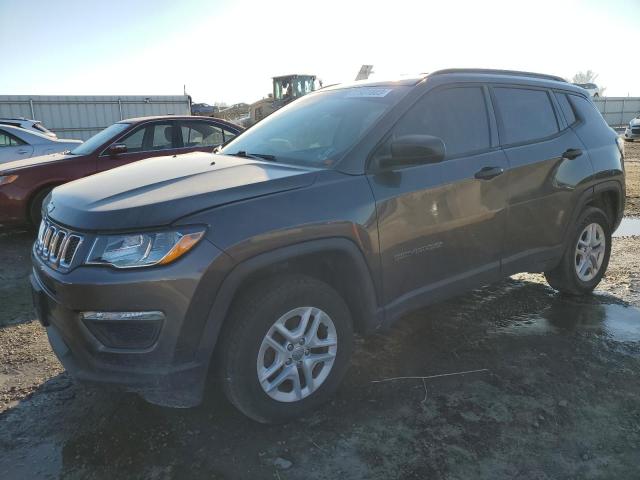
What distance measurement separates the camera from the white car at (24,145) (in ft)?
29.4

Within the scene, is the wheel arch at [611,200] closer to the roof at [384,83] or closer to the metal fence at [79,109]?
the roof at [384,83]

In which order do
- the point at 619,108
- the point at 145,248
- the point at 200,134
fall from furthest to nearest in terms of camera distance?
the point at 619,108 → the point at 200,134 → the point at 145,248

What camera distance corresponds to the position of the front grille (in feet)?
7.86

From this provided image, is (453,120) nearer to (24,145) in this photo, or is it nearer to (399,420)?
(399,420)

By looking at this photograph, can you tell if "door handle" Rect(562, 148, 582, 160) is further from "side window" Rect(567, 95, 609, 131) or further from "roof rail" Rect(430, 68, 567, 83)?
"roof rail" Rect(430, 68, 567, 83)

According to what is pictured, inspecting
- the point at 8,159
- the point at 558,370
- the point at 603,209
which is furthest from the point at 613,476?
the point at 8,159

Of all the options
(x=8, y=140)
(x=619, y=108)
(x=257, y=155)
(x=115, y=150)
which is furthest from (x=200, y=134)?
(x=619, y=108)

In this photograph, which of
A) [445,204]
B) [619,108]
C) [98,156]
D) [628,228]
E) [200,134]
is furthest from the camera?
[619,108]

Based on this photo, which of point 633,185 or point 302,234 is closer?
point 302,234

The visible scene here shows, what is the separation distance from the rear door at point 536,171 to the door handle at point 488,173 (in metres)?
0.16

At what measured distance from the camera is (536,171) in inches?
148

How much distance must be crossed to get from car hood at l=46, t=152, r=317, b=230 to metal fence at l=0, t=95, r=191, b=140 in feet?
56.7

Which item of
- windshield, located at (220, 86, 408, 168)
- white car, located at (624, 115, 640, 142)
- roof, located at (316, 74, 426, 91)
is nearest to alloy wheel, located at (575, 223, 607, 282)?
roof, located at (316, 74, 426, 91)

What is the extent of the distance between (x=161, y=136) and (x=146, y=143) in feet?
0.79
